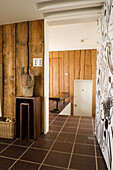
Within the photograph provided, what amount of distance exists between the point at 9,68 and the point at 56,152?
81.9 inches

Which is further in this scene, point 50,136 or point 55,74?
point 55,74

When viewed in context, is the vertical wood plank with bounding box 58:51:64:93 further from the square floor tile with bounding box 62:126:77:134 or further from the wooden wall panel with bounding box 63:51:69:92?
the square floor tile with bounding box 62:126:77:134

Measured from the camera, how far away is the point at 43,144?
242 cm

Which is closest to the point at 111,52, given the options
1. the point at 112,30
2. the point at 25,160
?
the point at 112,30

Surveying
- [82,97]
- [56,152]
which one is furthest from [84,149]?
[82,97]

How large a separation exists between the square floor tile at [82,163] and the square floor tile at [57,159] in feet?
0.32

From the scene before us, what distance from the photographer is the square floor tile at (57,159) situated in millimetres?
1862

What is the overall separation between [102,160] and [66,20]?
2.66 meters

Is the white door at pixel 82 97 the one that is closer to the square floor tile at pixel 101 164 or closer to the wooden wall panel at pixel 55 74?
the wooden wall panel at pixel 55 74

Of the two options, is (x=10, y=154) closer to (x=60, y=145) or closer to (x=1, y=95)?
(x=60, y=145)

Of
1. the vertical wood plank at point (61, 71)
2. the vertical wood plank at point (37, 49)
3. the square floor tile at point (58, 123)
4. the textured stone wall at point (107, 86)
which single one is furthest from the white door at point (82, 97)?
the textured stone wall at point (107, 86)

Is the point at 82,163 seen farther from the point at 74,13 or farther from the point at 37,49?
the point at 74,13

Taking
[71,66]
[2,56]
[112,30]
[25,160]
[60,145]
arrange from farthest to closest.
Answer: [71,66], [2,56], [60,145], [25,160], [112,30]

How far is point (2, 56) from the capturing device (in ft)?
10.2
